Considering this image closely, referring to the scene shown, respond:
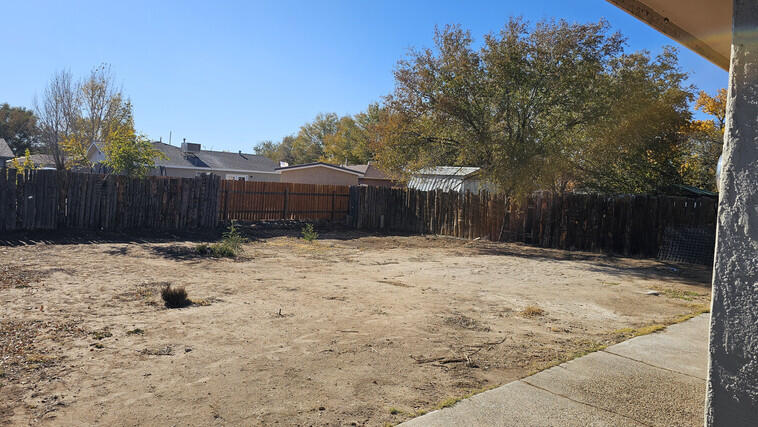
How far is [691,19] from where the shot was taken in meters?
3.35

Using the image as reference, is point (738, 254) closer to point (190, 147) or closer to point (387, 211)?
point (387, 211)

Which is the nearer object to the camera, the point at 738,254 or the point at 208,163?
the point at 738,254

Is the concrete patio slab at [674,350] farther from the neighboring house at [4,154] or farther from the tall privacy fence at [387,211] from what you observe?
the neighboring house at [4,154]

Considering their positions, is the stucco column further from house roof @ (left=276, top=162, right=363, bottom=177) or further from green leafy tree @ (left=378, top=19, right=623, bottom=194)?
house roof @ (left=276, top=162, right=363, bottom=177)

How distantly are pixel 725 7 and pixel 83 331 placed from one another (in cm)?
610

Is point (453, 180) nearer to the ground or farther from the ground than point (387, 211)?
farther from the ground

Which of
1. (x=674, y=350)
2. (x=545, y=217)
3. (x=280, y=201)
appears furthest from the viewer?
(x=280, y=201)

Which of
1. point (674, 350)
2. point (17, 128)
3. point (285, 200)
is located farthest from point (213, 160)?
point (674, 350)

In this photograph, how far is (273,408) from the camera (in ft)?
11.8

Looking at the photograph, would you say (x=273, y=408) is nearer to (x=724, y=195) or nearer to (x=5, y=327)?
(x=724, y=195)

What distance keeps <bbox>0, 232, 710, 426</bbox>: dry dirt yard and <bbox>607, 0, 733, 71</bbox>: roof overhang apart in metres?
2.83

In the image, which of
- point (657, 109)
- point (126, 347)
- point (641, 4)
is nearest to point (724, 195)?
point (641, 4)

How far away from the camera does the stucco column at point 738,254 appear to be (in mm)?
2001

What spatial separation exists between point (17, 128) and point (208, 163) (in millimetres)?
29101
